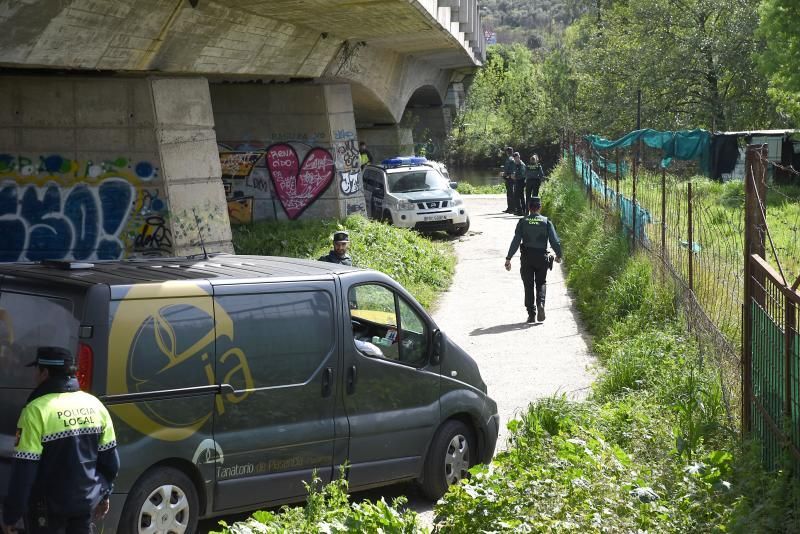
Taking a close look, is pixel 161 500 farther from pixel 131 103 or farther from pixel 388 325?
pixel 131 103

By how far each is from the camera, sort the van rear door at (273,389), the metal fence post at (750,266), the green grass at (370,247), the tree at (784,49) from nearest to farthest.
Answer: the van rear door at (273,389)
the metal fence post at (750,266)
the green grass at (370,247)
the tree at (784,49)

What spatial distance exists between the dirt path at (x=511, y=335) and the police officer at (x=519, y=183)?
7.32 meters

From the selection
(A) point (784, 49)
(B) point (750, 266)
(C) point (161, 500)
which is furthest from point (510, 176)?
(C) point (161, 500)

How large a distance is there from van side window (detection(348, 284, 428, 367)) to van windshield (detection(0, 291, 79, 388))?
2331 mm

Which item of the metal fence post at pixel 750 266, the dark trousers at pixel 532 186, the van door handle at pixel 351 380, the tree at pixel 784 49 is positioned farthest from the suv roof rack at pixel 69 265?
the tree at pixel 784 49

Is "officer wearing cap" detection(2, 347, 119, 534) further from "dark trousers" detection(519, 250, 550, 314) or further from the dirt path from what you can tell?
"dark trousers" detection(519, 250, 550, 314)

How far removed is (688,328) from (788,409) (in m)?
4.92

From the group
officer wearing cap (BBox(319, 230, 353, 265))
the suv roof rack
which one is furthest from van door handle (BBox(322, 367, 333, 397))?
officer wearing cap (BBox(319, 230, 353, 265))

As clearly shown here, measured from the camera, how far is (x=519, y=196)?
32031mm

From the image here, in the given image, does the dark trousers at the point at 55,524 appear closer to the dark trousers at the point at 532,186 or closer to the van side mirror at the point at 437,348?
the van side mirror at the point at 437,348

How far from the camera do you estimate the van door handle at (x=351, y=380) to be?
743 centimetres

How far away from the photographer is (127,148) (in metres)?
15.8

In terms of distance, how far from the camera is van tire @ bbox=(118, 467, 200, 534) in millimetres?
6223

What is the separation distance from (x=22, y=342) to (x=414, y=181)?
21958 millimetres
